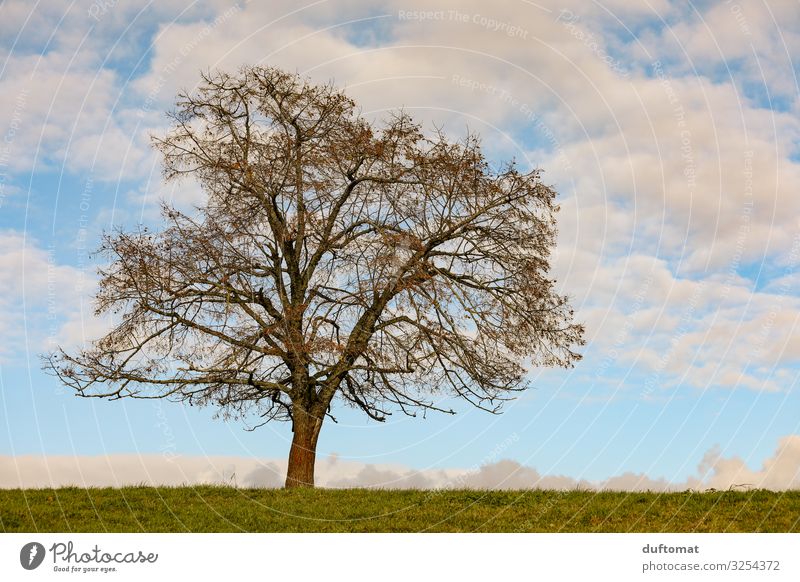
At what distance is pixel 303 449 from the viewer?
64.7 ft

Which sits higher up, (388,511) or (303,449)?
(303,449)

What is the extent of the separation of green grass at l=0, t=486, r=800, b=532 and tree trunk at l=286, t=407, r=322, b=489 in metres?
1.27

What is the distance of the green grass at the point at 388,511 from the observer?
14773mm

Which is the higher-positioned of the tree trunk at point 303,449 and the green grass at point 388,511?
the tree trunk at point 303,449

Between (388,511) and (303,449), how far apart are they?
14.2 feet

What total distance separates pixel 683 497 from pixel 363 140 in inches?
441

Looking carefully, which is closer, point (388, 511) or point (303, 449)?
point (388, 511)

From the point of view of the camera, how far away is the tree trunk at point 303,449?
772 inches

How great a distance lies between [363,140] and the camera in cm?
1973

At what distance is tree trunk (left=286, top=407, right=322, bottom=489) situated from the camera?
1961 centimetres

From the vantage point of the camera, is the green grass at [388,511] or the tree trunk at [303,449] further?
the tree trunk at [303,449]

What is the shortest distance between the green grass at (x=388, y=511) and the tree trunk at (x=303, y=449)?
4.18 feet

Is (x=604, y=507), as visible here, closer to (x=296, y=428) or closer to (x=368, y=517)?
(x=368, y=517)
